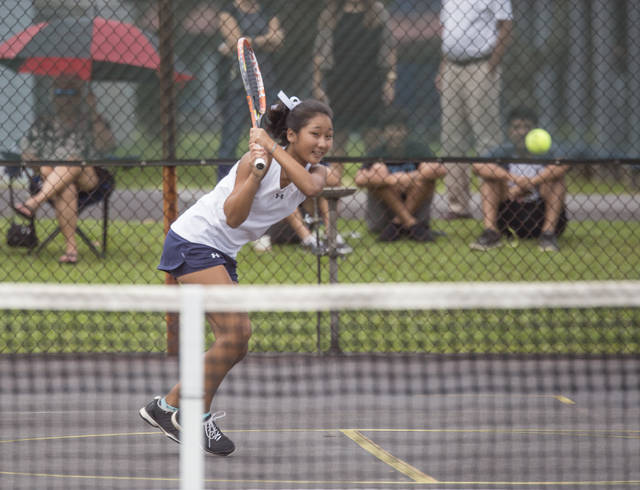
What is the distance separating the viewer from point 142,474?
12.6ft

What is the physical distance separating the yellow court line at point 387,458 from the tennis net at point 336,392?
2 cm

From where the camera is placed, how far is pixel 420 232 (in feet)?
23.7

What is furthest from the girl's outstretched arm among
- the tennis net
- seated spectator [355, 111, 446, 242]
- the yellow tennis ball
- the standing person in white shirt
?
seated spectator [355, 111, 446, 242]

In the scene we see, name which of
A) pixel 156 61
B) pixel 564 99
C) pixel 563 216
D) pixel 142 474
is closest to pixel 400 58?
pixel 564 99

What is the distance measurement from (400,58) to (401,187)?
133 cm

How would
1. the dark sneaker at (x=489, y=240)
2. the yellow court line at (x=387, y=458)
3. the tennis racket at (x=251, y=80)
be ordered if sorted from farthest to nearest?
the dark sneaker at (x=489, y=240) → the tennis racket at (x=251, y=80) → the yellow court line at (x=387, y=458)

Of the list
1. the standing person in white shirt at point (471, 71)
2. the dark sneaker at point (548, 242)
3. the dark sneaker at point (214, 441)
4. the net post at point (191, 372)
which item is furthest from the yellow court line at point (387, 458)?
the dark sneaker at point (548, 242)

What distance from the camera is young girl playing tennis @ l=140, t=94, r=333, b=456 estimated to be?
4016 millimetres

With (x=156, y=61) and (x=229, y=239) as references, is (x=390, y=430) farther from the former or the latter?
(x=156, y=61)

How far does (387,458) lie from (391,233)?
3.37m

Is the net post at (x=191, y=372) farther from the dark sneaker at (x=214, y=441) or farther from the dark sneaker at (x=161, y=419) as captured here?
the dark sneaker at (x=161, y=419)

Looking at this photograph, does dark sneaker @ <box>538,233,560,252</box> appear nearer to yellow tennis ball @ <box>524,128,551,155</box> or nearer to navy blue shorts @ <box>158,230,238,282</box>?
yellow tennis ball @ <box>524,128,551,155</box>

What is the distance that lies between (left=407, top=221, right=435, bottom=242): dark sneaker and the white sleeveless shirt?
9.96ft

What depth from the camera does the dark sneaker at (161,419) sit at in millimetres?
4148
